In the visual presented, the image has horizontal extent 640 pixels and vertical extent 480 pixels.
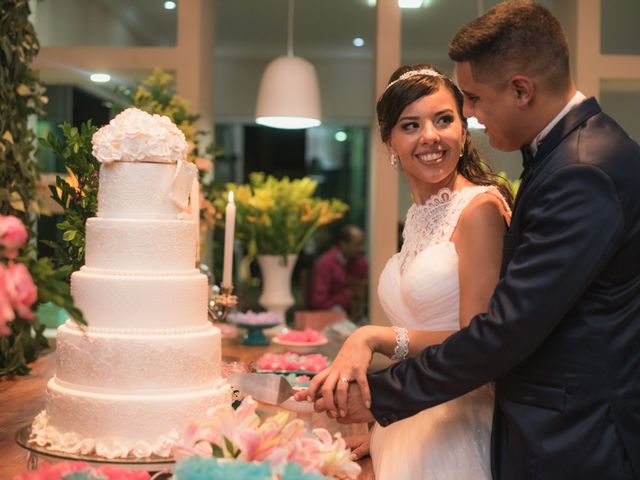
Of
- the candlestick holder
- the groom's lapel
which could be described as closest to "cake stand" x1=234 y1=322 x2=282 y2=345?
the candlestick holder

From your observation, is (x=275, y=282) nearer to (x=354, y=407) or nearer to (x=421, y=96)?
(x=421, y=96)

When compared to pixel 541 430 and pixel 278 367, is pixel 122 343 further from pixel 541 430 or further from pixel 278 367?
pixel 278 367

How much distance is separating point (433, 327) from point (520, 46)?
751mm

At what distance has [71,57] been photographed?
5531mm

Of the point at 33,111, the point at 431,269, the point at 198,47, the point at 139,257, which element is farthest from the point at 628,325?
the point at 198,47

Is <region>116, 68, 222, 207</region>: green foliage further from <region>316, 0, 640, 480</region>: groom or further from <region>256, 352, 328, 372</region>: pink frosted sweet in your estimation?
<region>316, 0, 640, 480</region>: groom

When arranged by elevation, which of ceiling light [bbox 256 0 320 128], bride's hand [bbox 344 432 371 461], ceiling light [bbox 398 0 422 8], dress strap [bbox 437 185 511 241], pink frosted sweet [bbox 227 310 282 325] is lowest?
pink frosted sweet [bbox 227 310 282 325]

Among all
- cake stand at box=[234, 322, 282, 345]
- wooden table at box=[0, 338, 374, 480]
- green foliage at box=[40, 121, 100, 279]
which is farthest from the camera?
cake stand at box=[234, 322, 282, 345]

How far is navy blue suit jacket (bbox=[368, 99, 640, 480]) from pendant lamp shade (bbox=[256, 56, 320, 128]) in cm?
385

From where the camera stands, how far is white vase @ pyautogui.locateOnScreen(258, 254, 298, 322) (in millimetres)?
5020

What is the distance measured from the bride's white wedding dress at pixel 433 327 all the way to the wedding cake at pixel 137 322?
455mm

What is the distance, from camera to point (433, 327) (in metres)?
2.17

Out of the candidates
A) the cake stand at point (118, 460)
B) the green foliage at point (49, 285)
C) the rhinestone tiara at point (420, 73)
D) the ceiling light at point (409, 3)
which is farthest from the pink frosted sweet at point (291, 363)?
the ceiling light at point (409, 3)

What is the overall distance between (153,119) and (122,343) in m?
0.49
